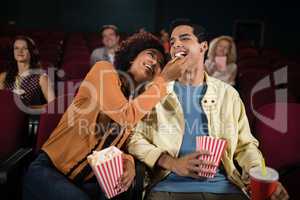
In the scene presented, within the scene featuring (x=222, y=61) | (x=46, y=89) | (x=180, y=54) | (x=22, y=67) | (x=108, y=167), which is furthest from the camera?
(x=222, y=61)

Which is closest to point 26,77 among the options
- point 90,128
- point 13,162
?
point 13,162

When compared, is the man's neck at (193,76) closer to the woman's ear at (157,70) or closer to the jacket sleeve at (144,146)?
the woman's ear at (157,70)

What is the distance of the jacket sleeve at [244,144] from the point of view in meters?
1.61

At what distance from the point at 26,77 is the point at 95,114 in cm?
119

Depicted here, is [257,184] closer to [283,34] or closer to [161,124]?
[161,124]

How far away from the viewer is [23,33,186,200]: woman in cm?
151

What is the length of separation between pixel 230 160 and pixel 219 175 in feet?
0.25

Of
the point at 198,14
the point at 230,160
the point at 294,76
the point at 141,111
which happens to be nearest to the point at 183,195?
the point at 230,160

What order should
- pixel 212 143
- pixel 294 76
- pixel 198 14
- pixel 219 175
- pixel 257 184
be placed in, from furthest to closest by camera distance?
pixel 198 14
pixel 294 76
pixel 219 175
pixel 212 143
pixel 257 184

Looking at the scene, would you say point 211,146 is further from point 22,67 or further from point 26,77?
point 22,67

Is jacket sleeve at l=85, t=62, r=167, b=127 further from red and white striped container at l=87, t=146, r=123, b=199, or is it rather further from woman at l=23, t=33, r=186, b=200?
red and white striped container at l=87, t=146, r=123, b=199

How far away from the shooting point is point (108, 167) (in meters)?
1.32

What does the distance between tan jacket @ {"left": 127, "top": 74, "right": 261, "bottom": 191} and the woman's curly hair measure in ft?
0.64

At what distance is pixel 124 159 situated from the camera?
151cm
